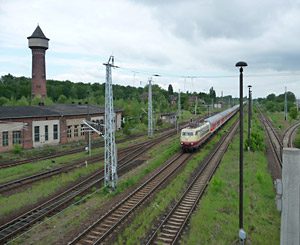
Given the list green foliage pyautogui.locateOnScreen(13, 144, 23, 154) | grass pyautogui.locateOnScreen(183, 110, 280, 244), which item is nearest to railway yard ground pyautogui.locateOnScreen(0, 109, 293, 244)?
grass pyautogui.locateOnScreen(183, 110, 280, 244)

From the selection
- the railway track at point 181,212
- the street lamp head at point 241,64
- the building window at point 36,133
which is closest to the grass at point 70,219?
the railway track at point 181,212

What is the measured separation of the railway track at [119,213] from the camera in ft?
39.2

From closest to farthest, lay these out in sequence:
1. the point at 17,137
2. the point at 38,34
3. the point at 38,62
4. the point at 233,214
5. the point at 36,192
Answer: the point at 233,214 < the point at 36,192 < the point at 17,137 < the point at 38,62 < the point at 38,34

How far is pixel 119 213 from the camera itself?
47.7ft

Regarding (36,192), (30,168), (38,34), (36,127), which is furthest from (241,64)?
(38,34)

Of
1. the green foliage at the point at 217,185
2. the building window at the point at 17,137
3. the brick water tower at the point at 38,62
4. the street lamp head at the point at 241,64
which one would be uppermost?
the brick water tower at the point at 38,62

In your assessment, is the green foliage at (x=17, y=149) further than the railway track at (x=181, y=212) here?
Yes

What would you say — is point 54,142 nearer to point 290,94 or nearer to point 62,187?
point 62,187

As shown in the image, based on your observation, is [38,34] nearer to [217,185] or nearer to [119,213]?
[119,213]

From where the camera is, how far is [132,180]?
19984mm

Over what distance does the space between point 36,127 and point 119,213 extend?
24.9m

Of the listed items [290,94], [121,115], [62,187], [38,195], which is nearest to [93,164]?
[62,187]

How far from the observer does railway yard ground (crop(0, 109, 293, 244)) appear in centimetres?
1193

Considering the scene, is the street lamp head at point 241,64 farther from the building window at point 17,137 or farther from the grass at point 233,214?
the building window at point 17,137
